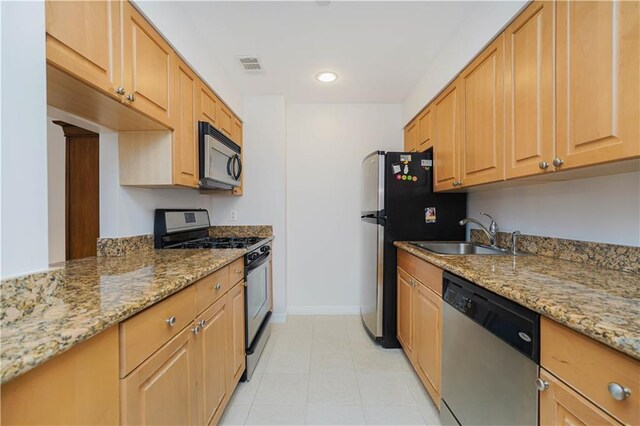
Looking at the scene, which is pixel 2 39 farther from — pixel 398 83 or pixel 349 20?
pixel 398 83

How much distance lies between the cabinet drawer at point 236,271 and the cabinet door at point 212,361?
142mm

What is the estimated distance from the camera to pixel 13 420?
522 mm

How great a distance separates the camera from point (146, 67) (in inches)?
55.9

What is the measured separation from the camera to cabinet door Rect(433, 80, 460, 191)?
203 cm

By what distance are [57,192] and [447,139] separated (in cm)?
269

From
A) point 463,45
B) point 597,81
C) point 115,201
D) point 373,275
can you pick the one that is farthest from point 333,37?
point 373,275

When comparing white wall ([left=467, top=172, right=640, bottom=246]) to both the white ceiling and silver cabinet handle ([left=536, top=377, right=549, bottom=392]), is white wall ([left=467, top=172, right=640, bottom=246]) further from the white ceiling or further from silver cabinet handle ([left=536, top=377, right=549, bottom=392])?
the white ceiling

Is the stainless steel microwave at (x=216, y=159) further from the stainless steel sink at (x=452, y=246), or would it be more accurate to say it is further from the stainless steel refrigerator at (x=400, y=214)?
the stainless steel sink at (x=452, y=246)

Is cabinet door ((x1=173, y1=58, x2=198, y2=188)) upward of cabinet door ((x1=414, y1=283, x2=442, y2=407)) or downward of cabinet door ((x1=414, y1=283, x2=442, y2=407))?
upward

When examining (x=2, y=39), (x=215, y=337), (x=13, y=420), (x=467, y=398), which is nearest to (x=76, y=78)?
(x=2, y=39)

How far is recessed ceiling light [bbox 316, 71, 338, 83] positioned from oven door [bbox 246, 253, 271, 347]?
1708 mm

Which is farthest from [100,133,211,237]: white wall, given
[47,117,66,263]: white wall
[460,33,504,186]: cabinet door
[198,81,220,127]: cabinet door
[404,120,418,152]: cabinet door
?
[404,120,418,152]: cabinet door

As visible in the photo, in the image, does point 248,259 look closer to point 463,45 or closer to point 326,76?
point 326,76

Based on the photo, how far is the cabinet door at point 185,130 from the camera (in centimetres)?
172
